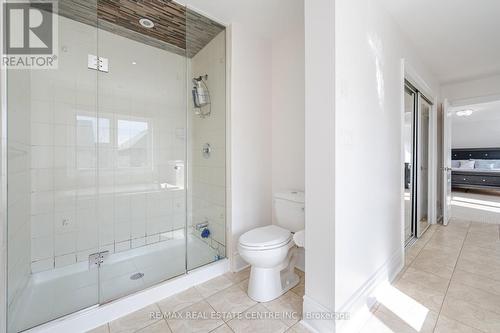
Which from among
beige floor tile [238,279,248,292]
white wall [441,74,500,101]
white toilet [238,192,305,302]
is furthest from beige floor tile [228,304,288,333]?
white wall [441,74,500,101]

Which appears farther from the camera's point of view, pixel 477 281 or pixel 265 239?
pixel 477 281

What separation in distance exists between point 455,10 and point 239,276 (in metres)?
3.04

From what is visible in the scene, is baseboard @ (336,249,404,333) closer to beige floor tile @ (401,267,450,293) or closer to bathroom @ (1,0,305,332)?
beige floor tile @ (401,267,450,293)

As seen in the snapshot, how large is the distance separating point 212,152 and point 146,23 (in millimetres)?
1430

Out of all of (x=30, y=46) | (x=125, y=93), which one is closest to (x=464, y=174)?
(x=125, y=93)

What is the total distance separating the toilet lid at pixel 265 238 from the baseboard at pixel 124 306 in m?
0.55

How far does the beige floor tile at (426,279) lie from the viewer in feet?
5.63

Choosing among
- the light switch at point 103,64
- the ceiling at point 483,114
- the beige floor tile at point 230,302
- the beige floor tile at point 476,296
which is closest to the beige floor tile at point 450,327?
the beige floor tile at point 476,296

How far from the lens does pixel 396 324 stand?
1.32 m

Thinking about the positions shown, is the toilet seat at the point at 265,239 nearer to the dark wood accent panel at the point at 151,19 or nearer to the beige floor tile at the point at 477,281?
the beige floor tile at the point at 477,281

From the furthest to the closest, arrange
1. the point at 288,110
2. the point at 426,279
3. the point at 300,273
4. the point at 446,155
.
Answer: the point at 446,155
the point at 288,110
the point at 300,273
the point at 426,279

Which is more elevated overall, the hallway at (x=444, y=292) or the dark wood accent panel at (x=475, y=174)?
the dark wood accent panel at (x=475, y=174)

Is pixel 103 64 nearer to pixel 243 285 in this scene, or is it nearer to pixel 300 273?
pixel 243 285

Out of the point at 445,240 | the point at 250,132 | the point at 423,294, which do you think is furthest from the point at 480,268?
the point at 250,132
